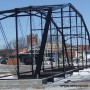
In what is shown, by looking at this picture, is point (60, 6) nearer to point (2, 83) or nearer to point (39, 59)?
point (39, 59)

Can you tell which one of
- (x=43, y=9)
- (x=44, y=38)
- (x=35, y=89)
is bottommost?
(x=35, y=89)

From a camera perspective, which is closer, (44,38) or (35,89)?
(35,89)

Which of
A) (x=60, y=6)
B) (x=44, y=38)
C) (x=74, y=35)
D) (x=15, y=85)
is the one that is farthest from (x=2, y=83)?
(x=74, y=35)

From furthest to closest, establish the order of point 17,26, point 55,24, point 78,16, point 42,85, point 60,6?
point 78,16 < point 55,24 < point 60,6 < point 17,26 < point 42,85

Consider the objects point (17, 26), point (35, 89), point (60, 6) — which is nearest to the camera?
point (35, 89)

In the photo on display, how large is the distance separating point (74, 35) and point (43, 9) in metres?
20.3

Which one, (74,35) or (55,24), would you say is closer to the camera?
(55,24)

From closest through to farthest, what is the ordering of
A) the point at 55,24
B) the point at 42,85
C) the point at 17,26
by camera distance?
the point at 42,85, the point at 17,26, the point at 55,24

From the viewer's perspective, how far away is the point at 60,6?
35.4 m

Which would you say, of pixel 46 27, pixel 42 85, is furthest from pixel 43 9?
pixel 42 85

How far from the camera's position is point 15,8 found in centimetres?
3152

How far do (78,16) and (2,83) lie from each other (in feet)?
82.7

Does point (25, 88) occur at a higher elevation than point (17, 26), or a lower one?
lower

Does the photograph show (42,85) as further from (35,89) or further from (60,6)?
(60,6)
